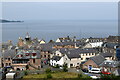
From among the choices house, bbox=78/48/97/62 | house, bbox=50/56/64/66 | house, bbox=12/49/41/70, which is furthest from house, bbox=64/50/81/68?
house, bbox=12/49/41/70

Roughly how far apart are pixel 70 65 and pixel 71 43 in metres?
9.15

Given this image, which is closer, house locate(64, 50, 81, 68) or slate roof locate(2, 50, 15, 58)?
slate roof locate(2, 50, 15, 58)

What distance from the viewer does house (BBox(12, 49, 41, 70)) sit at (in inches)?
902

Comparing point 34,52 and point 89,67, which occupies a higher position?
point 34,52

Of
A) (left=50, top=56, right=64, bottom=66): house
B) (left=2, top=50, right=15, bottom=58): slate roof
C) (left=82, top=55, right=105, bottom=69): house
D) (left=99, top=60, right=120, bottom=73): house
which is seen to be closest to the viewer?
(left=99, top=60, right=120, bottom=73): house

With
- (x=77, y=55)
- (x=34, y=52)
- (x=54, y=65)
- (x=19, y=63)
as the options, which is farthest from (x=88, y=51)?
(x=19, y=63)

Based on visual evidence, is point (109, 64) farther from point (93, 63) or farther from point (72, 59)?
point (72, 59)

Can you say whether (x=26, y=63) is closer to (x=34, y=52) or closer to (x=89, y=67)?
(x=34, y=52)

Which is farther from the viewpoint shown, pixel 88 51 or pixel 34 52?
pixel 88 51

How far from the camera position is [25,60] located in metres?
23.2

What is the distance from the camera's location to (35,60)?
23.5m

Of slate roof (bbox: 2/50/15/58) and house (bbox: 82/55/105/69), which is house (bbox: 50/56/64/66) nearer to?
house (bbox: 82/55/105/69)

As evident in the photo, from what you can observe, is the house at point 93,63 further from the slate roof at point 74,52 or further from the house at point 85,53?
the house at point 85,53

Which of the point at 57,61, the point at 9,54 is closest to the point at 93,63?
the point at 57,61
